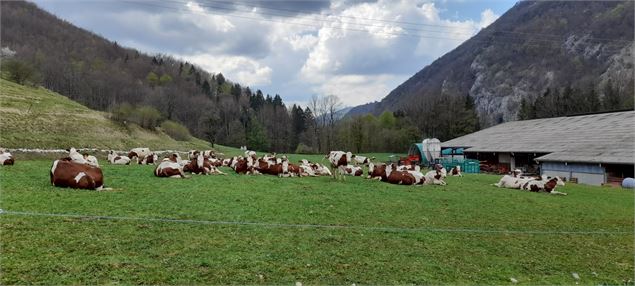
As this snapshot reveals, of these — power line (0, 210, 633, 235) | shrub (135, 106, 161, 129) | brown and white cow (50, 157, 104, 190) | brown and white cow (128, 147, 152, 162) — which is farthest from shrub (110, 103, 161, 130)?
power line (0, 210, 633, 235)

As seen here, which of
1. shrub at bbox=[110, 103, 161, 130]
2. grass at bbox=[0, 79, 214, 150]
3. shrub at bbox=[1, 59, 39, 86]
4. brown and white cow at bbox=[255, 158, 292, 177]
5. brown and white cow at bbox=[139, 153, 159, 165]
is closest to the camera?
brown and white cow at bbox=[255, 158, 292, 177]

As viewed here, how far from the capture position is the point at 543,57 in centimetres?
14788

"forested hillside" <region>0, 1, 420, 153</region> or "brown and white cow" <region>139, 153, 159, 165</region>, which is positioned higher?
"forested hillside" <region>0, 1, 420, 153</region>

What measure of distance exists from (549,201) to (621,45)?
5785 inches

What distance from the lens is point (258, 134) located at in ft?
286

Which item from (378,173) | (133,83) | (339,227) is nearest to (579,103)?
(378,173)

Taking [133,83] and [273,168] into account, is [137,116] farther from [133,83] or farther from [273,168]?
[133,83]

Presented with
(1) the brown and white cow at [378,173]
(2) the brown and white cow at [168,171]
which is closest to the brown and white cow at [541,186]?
(1) the brown and white cow at [378,173]

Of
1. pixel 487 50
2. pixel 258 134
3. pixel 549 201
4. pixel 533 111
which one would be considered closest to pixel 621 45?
pixel 487 50

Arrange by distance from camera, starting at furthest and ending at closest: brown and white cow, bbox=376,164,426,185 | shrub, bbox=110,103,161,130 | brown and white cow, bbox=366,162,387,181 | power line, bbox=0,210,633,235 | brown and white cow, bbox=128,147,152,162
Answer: shrub, bbox=110,103,161,130 < brown and white cow, bbox=128,147,152,162 < brown and white cow, bbox=366,162,387,181 < brown and white cow, bbox=376,164,426,185 < power line, bbox=0,210,633,235

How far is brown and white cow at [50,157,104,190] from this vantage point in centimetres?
1019

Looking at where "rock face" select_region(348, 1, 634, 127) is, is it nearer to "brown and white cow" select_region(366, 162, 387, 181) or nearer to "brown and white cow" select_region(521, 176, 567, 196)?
"brown and white cow" select_region(366, 162, 387, 181)

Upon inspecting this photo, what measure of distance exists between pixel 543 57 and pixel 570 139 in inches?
5135

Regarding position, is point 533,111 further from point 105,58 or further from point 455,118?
point 105,58
